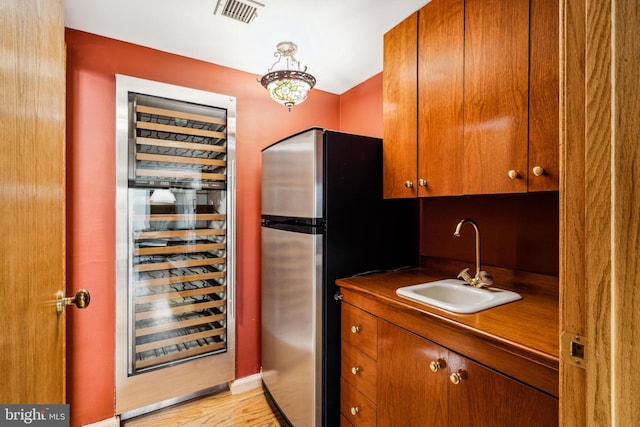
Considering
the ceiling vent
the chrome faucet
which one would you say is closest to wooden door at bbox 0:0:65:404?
the ceiling vent

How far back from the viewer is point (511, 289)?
1.53m

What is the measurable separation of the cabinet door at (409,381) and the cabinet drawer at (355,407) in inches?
2.8

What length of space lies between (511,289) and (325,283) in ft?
3.07

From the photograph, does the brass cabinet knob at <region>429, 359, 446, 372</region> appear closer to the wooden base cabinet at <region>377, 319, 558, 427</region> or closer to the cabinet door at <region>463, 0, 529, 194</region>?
the wooden base cabinet at <region>377, 319, 558, 427</region>

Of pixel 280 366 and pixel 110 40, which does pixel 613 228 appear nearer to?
pixel 280 366

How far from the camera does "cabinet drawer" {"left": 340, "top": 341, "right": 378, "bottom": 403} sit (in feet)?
4.75

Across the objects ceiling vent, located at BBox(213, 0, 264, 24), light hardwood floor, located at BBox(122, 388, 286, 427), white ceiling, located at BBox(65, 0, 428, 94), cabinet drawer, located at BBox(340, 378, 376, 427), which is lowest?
light hardwood floor, located at BBox(122, 388, 286, 427)

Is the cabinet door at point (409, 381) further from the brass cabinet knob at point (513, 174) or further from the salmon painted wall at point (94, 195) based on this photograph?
the salmon painted wall at point (94, 195)

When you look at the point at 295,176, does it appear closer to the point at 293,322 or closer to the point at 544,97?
the point at 293,322

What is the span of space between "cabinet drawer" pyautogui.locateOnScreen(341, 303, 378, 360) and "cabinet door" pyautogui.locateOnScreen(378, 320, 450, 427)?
4cm

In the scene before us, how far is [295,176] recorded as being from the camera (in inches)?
70.6

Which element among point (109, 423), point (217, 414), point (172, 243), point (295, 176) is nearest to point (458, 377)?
point (295, 176)

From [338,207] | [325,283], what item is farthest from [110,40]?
[325,283]

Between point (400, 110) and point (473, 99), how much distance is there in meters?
0.44
